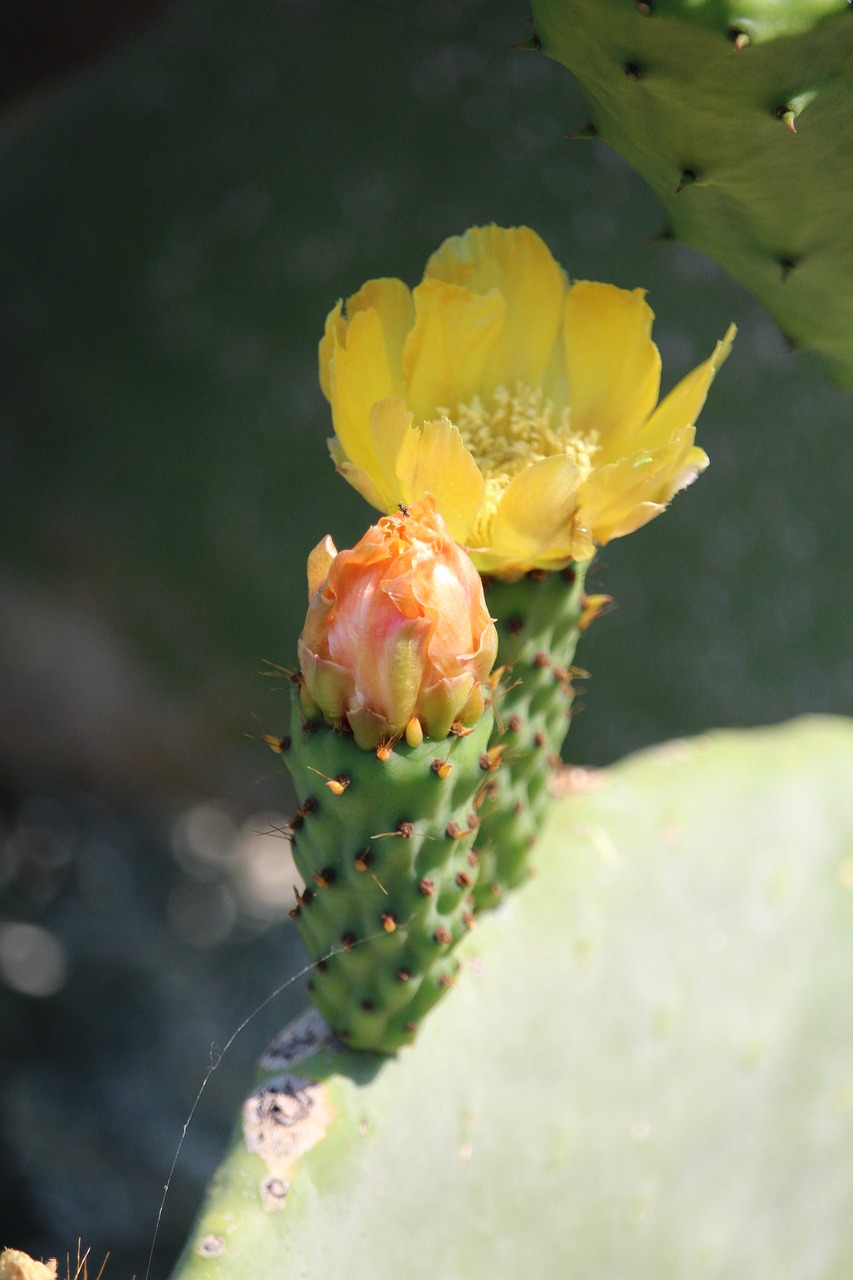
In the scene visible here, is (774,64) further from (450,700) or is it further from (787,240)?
(450,700)

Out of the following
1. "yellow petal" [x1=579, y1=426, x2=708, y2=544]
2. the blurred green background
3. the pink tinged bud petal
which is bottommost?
the blurred green background

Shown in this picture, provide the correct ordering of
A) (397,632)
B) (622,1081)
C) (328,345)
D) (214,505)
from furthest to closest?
(214,505), (622,1081), (328,345), (397,632)

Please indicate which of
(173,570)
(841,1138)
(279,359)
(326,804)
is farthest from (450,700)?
(173,570)

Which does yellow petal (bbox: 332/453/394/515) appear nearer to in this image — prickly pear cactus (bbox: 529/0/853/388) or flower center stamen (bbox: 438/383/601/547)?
flower center stamen (bbox: 438/383/601/547)

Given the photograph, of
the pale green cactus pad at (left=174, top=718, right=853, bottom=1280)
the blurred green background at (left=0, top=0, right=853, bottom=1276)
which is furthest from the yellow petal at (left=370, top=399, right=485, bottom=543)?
the blurred green background at (left=0, top=0, right=853, bottom=1276)

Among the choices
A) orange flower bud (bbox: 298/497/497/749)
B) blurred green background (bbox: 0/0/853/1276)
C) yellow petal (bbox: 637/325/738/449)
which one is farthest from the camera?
blurred green background (bbox: 0/0/853/1276)

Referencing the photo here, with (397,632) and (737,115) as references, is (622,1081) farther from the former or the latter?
(737,115)

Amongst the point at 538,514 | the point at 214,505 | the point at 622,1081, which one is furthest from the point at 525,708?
the point at 214,505
